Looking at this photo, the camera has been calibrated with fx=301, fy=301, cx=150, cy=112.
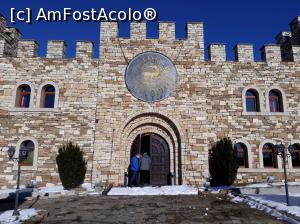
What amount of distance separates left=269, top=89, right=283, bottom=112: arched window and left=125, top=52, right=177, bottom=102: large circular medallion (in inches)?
185

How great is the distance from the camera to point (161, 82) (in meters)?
13.3

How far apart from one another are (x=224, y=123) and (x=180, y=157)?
101 inches

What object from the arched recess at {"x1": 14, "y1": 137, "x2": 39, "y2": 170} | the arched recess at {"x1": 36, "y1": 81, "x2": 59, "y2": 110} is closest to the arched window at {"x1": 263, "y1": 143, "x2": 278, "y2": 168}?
the arched recess at {"x1": 36, "y1": 81, "x2": 59, "y2": 110}

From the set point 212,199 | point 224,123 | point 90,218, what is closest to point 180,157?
point 224,123

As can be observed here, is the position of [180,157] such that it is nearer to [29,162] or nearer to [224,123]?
[224,123]

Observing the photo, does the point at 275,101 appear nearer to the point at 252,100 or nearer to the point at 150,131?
the point at 252,100

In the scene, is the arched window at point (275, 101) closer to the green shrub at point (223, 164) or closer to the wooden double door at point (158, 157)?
the green shrub at point (223, 164)

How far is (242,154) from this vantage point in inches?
527

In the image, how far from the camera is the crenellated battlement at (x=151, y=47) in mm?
13719

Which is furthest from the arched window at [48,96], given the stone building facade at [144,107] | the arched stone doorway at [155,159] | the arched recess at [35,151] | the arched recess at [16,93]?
the arched stone doorway at [155,159]

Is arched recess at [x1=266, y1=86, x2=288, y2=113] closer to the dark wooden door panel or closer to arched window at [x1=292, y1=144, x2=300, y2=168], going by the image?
arched window at [x1=292, y1=144, x2=300, y2=168]

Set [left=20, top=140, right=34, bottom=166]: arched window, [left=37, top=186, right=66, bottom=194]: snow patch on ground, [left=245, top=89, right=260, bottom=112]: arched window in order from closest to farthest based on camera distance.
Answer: [left=37, top=186, right=66, bottom=194]: snow patch on ground
[left=20, top=140, right=34, bottom=166]: arched window
[left=245, top=89, right=260, bottom=112]: arched window

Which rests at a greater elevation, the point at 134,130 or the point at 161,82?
the point at 161,82

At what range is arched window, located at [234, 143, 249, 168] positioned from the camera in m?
13.3
